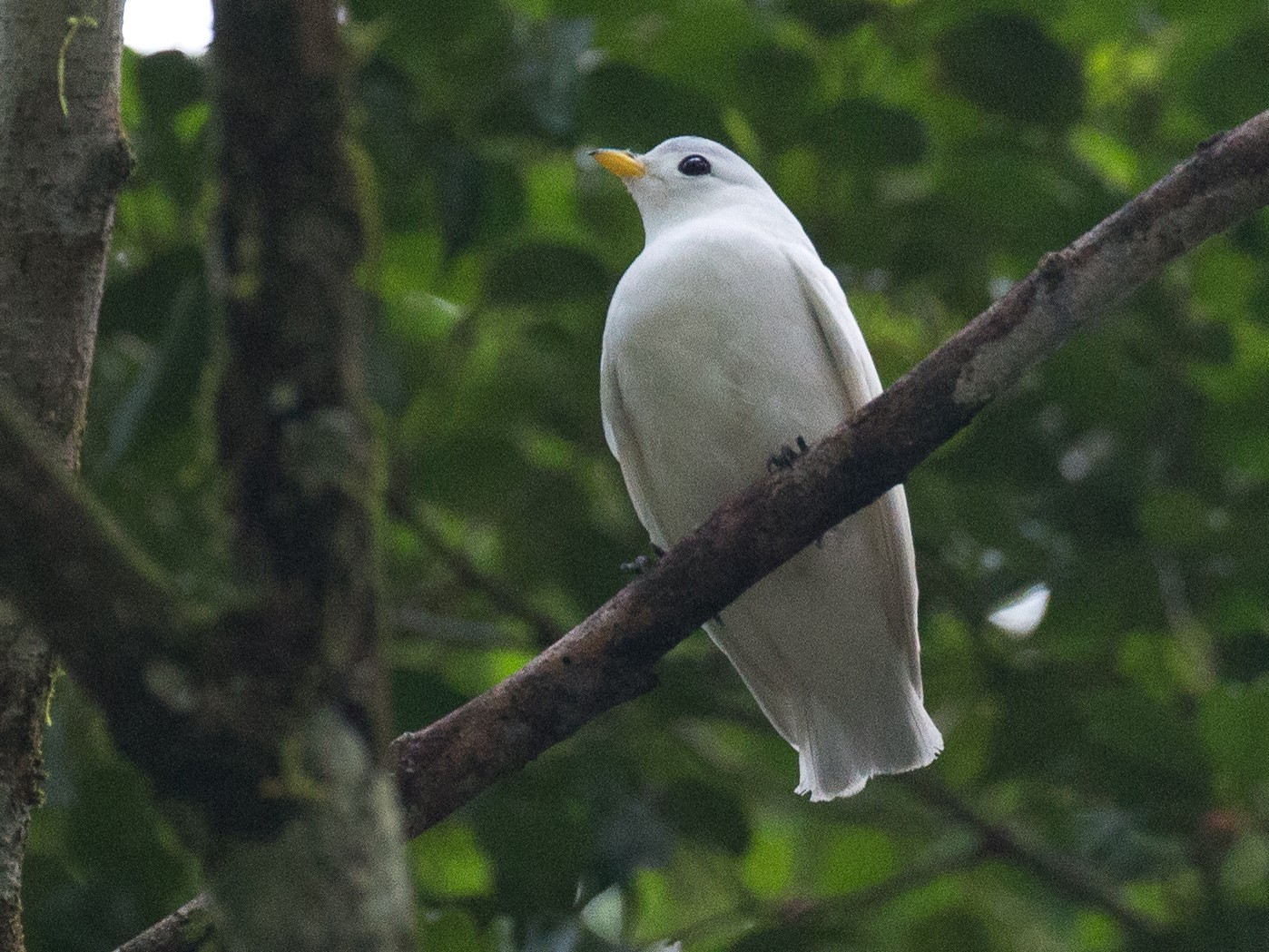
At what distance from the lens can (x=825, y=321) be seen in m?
4.37

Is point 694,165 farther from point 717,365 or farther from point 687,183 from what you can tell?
point 717,365

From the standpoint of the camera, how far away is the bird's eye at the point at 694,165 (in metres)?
5.29

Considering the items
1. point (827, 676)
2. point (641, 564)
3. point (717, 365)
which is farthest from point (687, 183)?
point (827, 676)

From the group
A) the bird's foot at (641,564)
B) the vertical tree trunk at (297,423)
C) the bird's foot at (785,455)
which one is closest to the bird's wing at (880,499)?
the bird's foot at (785,455)

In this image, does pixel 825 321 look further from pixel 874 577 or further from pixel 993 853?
pixel 993 853

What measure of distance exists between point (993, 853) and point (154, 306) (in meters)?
2.71

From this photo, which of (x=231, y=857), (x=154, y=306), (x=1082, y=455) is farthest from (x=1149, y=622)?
(x=231, y=857)

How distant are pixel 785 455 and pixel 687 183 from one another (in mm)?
1414

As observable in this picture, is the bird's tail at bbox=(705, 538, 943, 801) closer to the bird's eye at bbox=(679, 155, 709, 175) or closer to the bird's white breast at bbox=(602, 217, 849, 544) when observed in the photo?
the bird's white breast at bbox=(602, 217, 849, 544)

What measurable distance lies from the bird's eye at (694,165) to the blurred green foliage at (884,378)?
30 cm

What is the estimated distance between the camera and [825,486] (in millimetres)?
3029

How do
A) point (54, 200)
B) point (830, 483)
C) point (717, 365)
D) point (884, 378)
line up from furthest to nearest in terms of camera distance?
1. point (884, 378)
2. point (717, 365)
3. point (54, 200)
4. point (830, 483)

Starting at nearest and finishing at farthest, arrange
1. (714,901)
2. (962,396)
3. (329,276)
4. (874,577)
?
(329,276) → (962,396) → (874,577) → (714,901)

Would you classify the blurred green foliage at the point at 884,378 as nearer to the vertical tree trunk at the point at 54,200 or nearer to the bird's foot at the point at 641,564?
the bird's foot at the point at 641,564
